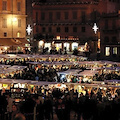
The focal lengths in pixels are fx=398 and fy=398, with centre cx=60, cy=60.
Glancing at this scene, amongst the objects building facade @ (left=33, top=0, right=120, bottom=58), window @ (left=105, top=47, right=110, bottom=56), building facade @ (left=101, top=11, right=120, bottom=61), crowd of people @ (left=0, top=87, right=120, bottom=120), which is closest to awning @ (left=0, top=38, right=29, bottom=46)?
building facade @ (left=101, top=11, right=120, bottom=61)

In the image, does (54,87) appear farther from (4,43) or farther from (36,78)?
(4,43)

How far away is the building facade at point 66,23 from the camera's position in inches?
3317

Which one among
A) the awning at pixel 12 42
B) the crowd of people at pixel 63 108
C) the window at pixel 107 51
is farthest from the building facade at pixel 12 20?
the crowd of people at pixel 63 108

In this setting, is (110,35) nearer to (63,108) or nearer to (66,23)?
(66,23)

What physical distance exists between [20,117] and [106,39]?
196 ft

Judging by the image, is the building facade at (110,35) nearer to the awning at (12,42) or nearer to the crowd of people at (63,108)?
the awning at (12,42)

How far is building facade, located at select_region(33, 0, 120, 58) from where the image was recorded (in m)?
84.2

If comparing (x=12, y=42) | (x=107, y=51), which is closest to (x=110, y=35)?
(x=107, y=51)

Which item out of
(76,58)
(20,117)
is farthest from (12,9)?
(20,117)

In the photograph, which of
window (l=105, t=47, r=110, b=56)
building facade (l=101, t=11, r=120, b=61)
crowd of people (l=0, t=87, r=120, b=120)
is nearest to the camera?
crowd of people (l=0, t=87, r=120, b=120)

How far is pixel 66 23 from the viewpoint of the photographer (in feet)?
282

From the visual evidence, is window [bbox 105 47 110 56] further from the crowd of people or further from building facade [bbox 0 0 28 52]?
the crowd of people

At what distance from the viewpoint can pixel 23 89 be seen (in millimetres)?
23375

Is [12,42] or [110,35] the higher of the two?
[110,35]
